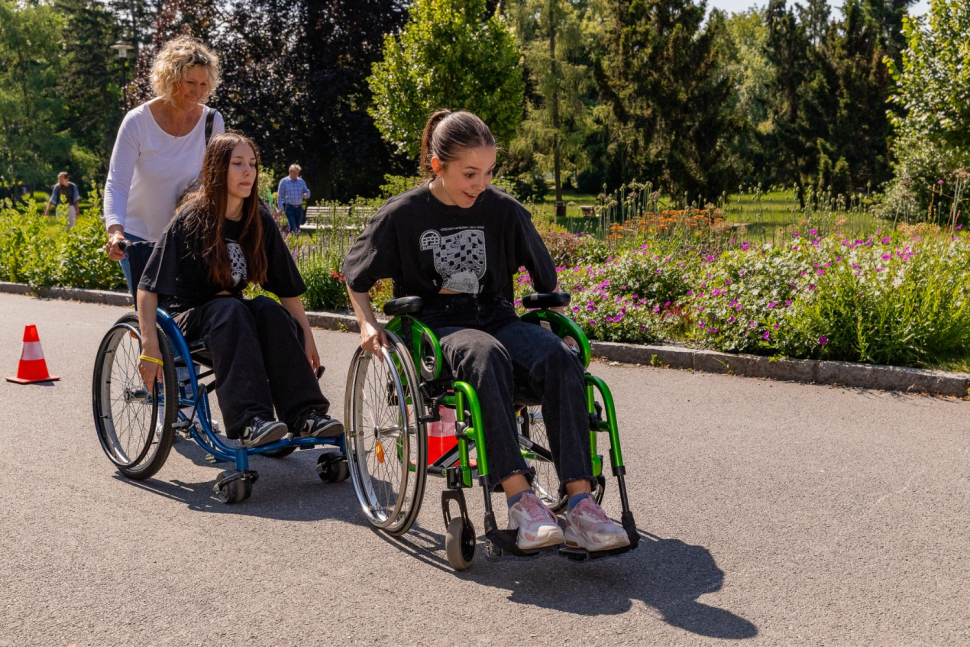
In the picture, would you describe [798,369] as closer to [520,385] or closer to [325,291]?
[520,385]

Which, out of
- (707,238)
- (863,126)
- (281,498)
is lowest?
(281,498)

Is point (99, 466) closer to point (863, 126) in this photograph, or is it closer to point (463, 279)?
point (463, 279)

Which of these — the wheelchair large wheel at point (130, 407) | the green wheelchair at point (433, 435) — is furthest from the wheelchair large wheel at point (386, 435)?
the wheelchair large wheel at point (130, 407)

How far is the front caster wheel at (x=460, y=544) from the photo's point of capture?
11.3 feet

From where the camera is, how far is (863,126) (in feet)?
108

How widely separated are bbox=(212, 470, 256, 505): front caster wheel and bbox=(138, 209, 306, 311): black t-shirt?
802mm

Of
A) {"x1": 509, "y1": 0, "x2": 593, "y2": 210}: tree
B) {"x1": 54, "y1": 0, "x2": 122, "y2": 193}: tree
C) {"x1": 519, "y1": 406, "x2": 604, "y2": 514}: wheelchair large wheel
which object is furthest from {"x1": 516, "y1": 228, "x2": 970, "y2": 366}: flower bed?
{"x1": 54, "y1": 0, "x2": 122, "y2": 193}: tree

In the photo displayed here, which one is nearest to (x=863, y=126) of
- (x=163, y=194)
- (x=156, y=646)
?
(x=163, y=194)

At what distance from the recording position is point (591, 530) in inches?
126

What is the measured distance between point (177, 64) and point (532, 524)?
303 cm

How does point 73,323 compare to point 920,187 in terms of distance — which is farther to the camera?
point 920,187

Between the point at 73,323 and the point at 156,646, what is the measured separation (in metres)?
8.33

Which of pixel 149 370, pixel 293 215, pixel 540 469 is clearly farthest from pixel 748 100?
pixel 149 370

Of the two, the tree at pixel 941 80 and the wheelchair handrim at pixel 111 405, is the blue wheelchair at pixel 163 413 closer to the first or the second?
the wheelchair handrim at pixel 111 405
